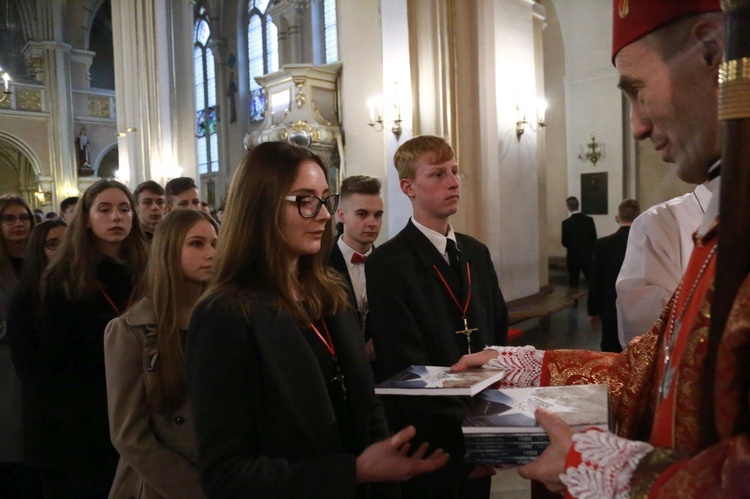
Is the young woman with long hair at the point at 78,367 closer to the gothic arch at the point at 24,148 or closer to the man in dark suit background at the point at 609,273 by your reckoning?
the man in dark suit background at the point at 609,273

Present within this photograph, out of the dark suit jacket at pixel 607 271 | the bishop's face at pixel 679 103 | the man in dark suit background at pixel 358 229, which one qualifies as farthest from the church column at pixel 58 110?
the bishop's face at pixel 679 103

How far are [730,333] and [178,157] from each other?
522 inches

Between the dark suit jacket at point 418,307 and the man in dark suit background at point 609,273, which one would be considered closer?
the dark suit jacket at point 418,307

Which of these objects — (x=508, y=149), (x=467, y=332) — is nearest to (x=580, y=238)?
(x=508, y=149)

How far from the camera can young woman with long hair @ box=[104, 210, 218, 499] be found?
185 cm

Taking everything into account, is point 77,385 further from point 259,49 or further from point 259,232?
point 259,49

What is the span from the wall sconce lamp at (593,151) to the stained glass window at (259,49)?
13.1 meters

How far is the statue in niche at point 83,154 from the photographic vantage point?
72.8 feet

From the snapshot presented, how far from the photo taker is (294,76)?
10086 millimetres

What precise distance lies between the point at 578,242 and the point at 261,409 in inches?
353

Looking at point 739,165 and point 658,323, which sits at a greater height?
point 739,165

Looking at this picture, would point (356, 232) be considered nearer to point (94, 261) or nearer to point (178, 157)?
point (94, 261)

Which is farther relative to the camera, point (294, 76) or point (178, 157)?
point (178, 157)

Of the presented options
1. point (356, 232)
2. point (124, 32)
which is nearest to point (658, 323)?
point (356, 232)
